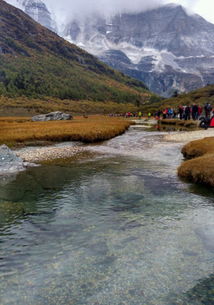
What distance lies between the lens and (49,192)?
16250mm

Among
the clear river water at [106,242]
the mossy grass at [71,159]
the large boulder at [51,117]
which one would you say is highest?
the large boulder at [51,117]

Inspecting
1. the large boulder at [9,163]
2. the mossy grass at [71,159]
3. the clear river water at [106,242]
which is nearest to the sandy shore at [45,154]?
the mossy grass at [71,159]

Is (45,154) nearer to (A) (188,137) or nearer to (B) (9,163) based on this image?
(B) (9,163)

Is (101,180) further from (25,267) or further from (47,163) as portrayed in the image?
(25,267)

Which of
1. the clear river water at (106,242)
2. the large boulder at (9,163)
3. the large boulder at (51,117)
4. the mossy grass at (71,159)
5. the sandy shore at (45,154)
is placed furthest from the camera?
the large boulder at (51,117)

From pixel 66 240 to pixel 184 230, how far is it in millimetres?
4415

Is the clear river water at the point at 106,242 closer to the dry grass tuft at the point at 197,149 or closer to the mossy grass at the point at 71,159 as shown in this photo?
the mossy grass at the point at 71,159

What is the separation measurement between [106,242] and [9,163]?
48.3 ft

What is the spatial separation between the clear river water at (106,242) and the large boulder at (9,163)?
11.4 feet

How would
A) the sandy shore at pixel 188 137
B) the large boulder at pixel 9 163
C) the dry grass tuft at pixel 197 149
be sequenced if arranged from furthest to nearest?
the sandy shore at pixel 188 137 → the dry grass tuft at pixel 197 149 → the large boulder at pixel 9 163

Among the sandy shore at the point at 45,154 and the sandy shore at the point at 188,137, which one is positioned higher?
the sandy shore at the point at 188,137

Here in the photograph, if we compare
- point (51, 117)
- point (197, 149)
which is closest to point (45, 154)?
point (197, 149)

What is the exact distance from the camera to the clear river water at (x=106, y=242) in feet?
25.3

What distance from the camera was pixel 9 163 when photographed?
891 inches
